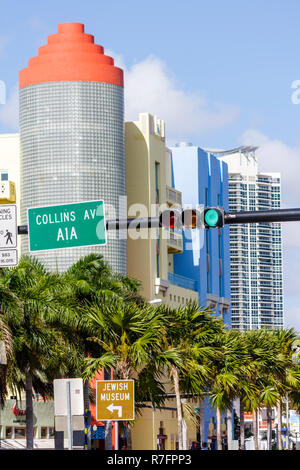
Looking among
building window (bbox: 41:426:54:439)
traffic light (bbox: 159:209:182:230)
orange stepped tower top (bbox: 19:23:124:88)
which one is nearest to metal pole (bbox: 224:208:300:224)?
traffic light (bbox: 159:209:182:230)

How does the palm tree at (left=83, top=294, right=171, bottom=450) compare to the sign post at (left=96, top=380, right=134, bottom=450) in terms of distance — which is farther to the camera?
the palm tree at (left=83, top=294, right=171, bottom=450)

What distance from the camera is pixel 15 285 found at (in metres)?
42.3

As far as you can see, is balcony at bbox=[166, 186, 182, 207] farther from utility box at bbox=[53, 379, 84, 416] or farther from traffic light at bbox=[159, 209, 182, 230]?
traffic light at bbox=[159, 209, 182, 230]

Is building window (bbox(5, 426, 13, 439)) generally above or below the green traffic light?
below

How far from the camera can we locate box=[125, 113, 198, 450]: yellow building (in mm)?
100562

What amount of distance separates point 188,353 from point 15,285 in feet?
24.1

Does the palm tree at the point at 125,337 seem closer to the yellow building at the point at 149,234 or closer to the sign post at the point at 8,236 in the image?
the sign post at the point at 8,236

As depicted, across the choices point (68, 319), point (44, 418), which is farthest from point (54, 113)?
point (68, 319)

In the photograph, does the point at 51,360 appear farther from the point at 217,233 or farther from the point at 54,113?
the point at 217,233

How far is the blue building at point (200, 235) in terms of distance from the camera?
119 meters

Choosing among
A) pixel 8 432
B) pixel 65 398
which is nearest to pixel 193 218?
pixel 65 398

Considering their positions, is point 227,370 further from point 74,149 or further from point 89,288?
point 74,149

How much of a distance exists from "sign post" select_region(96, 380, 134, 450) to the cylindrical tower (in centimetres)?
6782

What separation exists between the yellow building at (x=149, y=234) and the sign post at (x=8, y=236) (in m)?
76.6
